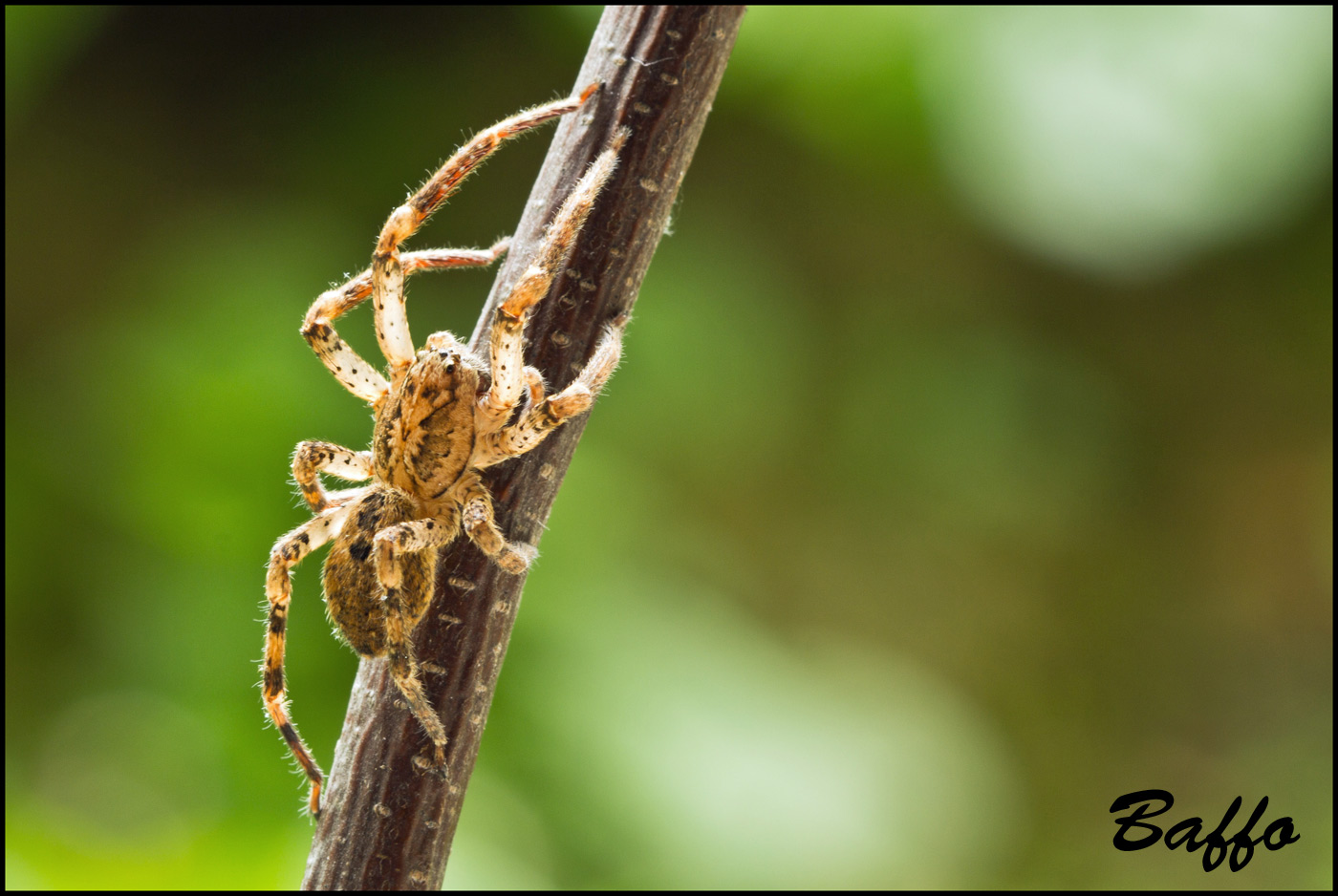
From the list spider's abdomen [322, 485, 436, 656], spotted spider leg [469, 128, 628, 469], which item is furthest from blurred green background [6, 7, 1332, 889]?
spotted spider leg [469, 128, 628, 469]

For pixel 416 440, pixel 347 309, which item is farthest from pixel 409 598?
pixel 347 309

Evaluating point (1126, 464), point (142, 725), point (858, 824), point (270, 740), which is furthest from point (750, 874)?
point (1126, 464)

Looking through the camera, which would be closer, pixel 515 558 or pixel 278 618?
pixel 515 558

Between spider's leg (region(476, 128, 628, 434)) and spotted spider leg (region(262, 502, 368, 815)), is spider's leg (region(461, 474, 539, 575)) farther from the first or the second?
spotted spider leg (region(262, 502, 368, 815))

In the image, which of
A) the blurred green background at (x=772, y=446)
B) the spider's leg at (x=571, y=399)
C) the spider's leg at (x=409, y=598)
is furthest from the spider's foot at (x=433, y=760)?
the blurred green background at (x=772, y=446)

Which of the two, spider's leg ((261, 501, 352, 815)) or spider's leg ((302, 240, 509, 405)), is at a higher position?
spider's leg ((302, 240, 509, 405))

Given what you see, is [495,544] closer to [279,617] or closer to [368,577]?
[368,577]
